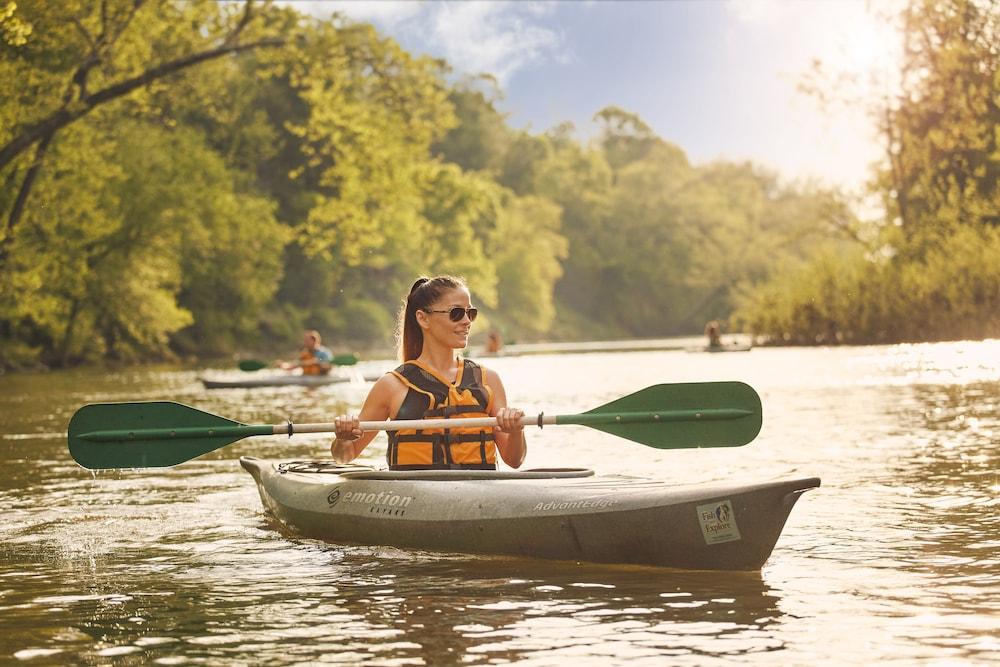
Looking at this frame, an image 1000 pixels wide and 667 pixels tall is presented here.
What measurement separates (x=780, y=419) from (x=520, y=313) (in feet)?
214

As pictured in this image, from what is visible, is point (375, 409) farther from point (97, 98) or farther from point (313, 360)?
point (97, 98)

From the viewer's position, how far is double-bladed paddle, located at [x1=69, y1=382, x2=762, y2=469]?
23.7ft

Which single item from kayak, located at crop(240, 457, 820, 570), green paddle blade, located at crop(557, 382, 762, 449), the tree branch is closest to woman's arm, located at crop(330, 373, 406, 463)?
kayak, located at crop(240, 457, 820, 570)

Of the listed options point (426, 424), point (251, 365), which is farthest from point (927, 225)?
point (426, 424)

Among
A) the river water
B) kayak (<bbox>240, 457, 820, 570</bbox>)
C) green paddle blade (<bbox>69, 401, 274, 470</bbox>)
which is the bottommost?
the river water

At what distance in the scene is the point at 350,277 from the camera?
63.3m

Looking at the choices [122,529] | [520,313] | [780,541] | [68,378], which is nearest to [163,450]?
[122,529]

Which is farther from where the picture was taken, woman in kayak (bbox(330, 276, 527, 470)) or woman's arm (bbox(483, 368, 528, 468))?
woman in kayak (bbox(330, 276, 527, 470))

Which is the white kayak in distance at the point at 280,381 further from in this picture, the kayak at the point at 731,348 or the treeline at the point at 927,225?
the treeline at the point at 927,225

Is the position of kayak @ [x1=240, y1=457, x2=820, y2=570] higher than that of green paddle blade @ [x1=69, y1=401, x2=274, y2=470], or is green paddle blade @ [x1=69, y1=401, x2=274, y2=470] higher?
green paddle blade @ [x1=69, y1=401, x2=274, y2=470]

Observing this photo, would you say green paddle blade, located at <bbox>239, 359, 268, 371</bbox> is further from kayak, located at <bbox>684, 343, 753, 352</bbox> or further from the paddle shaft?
the paddle shaft

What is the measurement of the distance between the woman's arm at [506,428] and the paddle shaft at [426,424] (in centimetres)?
5

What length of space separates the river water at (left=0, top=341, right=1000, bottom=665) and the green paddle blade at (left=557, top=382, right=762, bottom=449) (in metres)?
0.70

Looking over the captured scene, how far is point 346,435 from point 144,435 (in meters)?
1.33
